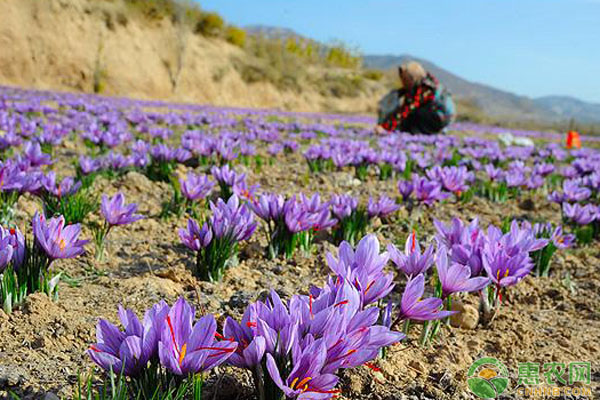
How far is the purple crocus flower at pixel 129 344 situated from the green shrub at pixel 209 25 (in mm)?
29086

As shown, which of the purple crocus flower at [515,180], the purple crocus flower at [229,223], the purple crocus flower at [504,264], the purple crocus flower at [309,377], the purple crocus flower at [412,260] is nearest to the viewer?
the purple crocus flower at [309,377]

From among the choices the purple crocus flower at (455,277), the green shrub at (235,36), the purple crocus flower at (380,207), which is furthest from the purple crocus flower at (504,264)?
the green shrub at (235,36)

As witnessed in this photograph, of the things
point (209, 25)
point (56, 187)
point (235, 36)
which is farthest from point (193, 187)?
point (235, 36)

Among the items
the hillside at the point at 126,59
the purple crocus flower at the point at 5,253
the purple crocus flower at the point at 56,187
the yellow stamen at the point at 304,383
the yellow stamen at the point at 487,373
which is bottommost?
the yellow stamen at the point at 487,373

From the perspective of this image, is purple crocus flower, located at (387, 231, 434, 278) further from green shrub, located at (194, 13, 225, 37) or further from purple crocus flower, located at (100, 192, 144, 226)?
green shrub, located at (194, 13, 225, 37)

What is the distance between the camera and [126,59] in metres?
22.0

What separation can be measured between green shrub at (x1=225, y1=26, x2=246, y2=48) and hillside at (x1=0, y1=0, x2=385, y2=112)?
391mm

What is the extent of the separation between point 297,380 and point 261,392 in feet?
0.29

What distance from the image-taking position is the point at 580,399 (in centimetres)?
137

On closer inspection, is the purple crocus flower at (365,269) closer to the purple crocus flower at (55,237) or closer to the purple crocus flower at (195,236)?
the purple crocus flower at (195,236)

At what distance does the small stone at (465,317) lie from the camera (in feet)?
5.89

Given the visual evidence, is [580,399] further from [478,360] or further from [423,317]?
[423,317]

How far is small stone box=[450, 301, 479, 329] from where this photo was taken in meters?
1.80

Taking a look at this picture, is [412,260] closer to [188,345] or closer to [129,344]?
[188,345]
